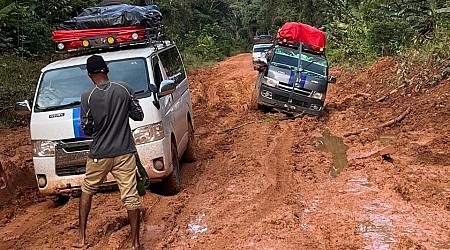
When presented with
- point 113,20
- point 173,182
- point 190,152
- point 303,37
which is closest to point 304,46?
point 303,37

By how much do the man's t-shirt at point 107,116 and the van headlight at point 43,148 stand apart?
1743 mm

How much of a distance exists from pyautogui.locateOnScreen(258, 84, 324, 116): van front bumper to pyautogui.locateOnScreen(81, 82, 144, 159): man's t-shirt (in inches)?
379

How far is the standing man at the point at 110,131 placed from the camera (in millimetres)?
5281

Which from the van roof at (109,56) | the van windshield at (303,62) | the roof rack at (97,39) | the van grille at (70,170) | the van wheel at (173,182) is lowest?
the van windshield at (303,62)

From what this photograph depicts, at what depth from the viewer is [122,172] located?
543cm

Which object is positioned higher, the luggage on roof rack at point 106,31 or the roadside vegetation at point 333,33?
the luggage on roof rack at point 106,31

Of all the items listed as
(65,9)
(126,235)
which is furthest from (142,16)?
(65,9)

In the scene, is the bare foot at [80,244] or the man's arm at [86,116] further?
the bare foot at [80,244]

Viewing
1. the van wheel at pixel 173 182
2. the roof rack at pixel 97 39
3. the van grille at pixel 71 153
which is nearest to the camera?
the van grille at pixel 71 153

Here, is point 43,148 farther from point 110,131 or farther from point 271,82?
point 271,82

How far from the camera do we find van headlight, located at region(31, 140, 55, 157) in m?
6.93

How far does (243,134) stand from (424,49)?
7292 mm

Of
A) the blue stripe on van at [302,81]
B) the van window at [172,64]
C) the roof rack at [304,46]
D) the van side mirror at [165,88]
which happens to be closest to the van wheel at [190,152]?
the van window at [172,64]

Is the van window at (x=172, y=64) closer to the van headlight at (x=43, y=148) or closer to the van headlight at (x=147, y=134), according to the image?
the van headlight at (x=147, y=134)
